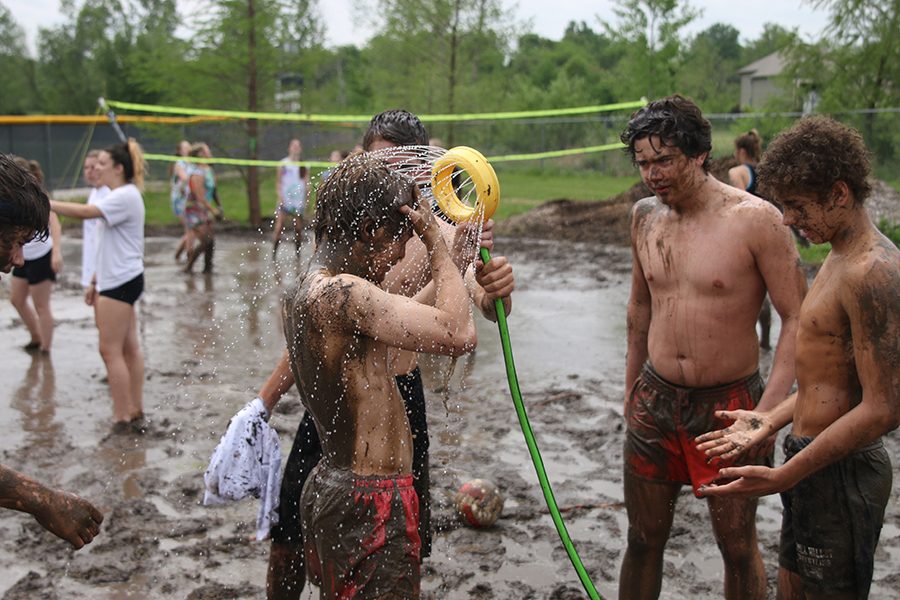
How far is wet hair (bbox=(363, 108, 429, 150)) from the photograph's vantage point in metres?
3.46

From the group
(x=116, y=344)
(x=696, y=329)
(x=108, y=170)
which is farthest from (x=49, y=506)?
(x=108, y=170)

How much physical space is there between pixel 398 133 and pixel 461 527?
2.32m

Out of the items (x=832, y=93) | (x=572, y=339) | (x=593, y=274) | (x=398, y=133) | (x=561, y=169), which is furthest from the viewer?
(x=561, y=169)

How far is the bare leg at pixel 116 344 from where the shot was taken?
21.0 ft

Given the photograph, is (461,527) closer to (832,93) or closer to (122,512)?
(122,512)

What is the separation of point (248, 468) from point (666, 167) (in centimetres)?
189

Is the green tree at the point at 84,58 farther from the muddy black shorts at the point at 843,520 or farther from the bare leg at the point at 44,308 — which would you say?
the muddy black shorts at the point at 843,520

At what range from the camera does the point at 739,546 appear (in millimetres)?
3430

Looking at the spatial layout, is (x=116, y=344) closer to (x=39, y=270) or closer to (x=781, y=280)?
(x=39, y=270)

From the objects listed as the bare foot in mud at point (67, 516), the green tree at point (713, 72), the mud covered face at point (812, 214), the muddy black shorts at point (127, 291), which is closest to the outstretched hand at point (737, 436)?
the mud covered face at point (812, 214)

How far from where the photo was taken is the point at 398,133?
3.46 meters

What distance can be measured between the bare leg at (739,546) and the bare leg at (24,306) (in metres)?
6.98

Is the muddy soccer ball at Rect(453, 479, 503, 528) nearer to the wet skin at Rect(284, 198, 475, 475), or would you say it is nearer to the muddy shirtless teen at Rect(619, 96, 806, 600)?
the muddy shirtless teen at Rect(619, 96, 806, 600)

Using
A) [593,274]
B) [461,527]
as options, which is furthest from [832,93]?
[461,527]
